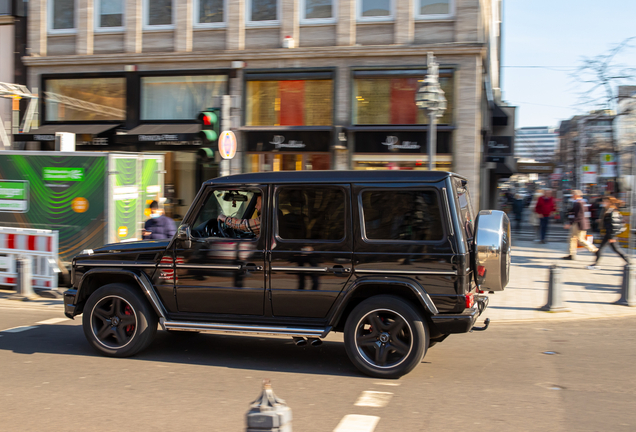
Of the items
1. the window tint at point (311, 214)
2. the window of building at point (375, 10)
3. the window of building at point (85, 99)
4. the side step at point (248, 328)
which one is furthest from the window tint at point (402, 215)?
the window of building at point (85, 99)

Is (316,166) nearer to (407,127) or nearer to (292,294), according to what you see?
(407,127)

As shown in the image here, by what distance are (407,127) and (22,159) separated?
363 inches

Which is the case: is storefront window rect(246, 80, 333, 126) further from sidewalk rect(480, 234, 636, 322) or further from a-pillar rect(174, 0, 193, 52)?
sidewalk rect(480, 234, 636, 322)

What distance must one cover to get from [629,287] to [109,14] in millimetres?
16011

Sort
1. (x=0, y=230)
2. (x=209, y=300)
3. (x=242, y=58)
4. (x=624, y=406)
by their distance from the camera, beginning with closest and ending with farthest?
(x=624, y=406), (x=209, y=300), (x=0, y=230), (x=242, y=58)

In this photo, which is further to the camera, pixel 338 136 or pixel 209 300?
pixel 338 136

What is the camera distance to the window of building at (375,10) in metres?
16.4

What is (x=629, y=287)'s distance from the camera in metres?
10.3

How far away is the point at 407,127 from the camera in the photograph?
16.2 metres

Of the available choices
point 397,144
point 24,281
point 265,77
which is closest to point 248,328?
point 24,281

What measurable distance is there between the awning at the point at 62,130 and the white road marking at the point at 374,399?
14889 millimetres

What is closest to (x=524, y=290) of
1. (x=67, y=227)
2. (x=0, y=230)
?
(x=67, y=227)

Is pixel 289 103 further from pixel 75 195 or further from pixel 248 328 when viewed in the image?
pixel 248 328

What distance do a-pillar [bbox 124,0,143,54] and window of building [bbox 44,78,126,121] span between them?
1.03 meters
